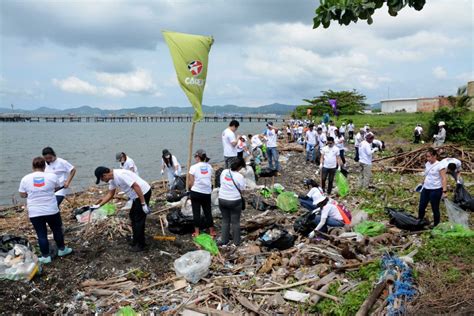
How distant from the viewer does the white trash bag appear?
17.6 feet

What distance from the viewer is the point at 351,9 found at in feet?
10.7

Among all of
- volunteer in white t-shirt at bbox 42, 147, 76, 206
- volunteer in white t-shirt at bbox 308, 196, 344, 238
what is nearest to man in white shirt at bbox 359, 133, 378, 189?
volunteer in white t-shirt at bbox 308, 196, 344, 238

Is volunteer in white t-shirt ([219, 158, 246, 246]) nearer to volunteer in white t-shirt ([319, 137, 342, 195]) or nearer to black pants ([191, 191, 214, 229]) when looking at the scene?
black pants ([191, 191, 214, 229])

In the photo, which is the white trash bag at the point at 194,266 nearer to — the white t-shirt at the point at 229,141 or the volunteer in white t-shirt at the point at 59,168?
the volunteer in white t-shirt at the point at 59,168

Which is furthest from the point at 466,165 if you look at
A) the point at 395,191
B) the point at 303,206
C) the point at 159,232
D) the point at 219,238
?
the point at 159,232

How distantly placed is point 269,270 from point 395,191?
282 inches

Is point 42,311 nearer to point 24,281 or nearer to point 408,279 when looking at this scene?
point 24,281

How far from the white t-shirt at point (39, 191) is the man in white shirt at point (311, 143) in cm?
1253

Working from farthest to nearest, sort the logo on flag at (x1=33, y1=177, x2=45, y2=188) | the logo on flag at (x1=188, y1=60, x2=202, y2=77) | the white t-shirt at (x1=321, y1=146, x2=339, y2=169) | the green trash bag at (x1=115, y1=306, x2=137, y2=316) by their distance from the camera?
the white t-shirt at (x1=321, y1=146, x2=339, y2=169), the logo on flag at (x1=188, y1=60, x2=202, y2=77), the logo on flag at (x1=33, y1=177, x2=45, y2=188), the green trash bag at (x1=115, y1=306, x2=137, y2=316)

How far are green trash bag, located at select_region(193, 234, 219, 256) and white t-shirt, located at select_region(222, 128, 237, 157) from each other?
12.3 ft

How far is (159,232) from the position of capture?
7273 mm

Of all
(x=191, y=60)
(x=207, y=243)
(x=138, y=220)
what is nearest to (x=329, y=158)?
(x=191, y=60)

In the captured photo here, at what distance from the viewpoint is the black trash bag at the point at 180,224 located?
7.31 m

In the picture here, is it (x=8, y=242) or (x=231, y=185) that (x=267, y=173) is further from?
(x=8, y=242)
